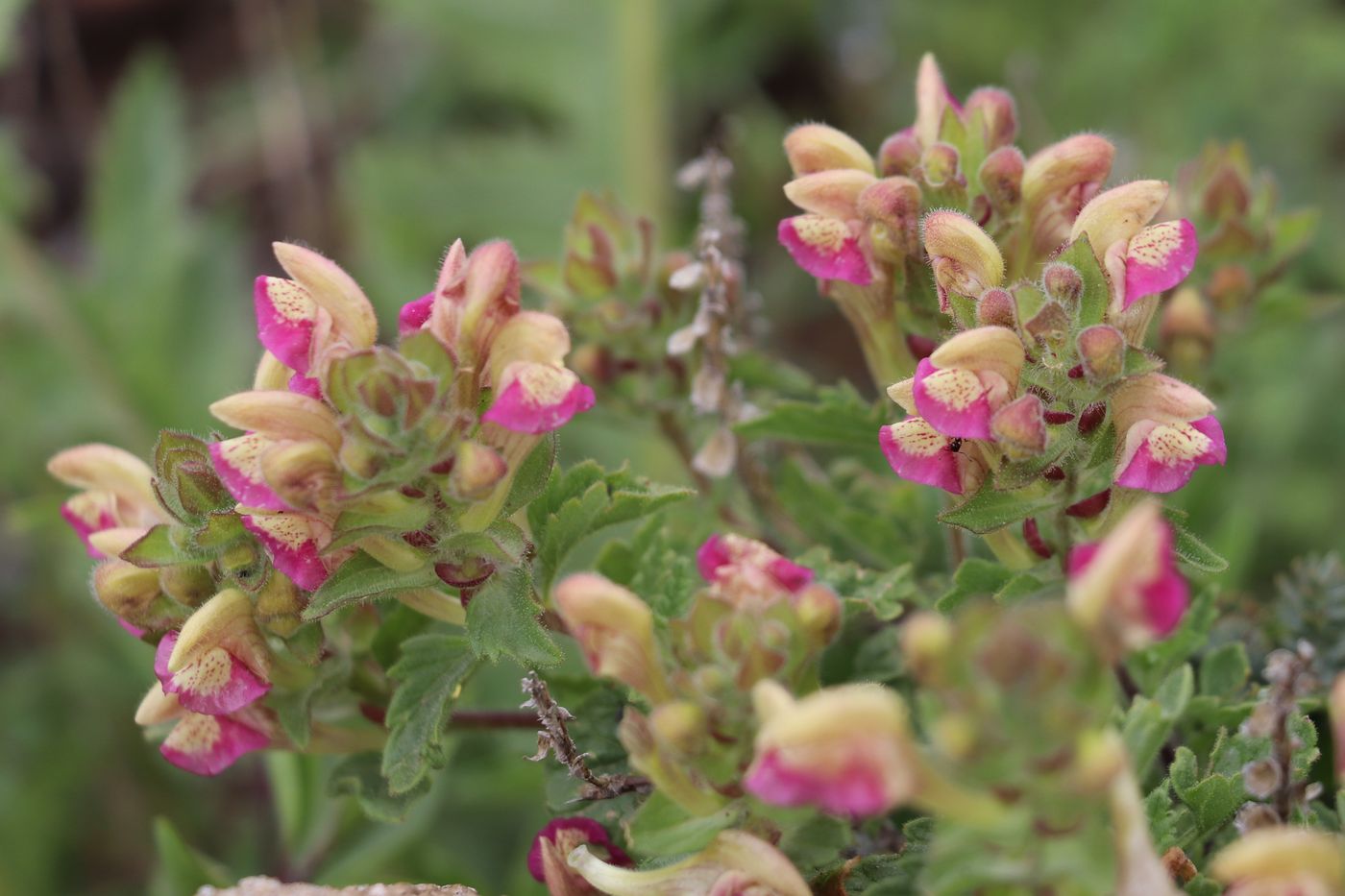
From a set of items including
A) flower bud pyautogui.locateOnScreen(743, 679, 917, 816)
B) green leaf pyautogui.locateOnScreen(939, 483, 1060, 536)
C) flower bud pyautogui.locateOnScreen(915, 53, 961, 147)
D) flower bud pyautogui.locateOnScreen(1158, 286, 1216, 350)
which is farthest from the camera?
flower bud pyautogui.locateOnScreen(1158, 286, 1216, 350)

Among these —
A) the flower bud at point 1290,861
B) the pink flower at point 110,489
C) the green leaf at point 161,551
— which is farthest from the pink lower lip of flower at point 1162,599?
the pink flower at point 110,489

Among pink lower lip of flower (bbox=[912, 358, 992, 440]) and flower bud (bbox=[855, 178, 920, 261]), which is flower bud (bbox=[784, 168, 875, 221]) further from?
pink lower lip of flower (bbox=[912, 358, 992, 440])

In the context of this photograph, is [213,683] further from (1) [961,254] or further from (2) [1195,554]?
(2) [1195,554]

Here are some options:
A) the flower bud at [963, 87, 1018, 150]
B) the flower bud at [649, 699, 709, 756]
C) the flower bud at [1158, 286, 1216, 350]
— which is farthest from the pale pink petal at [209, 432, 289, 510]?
the flower bud at [1158, 286, 1216, 350]

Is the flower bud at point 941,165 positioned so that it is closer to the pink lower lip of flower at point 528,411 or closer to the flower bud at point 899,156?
the flower bud at point 899,156

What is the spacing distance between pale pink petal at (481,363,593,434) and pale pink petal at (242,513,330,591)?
0.20 meters

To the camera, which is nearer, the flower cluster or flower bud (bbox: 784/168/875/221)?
the flower cluster

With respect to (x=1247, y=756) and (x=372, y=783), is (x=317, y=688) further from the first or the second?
(x=1247, y=756)

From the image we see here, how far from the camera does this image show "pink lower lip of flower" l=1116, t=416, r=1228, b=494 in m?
1.18

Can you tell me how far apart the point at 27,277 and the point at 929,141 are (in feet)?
6.91

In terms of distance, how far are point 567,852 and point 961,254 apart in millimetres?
636

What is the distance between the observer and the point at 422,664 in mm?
1354

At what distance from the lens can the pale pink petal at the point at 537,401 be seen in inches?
45.6

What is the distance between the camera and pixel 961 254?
4.18ft
